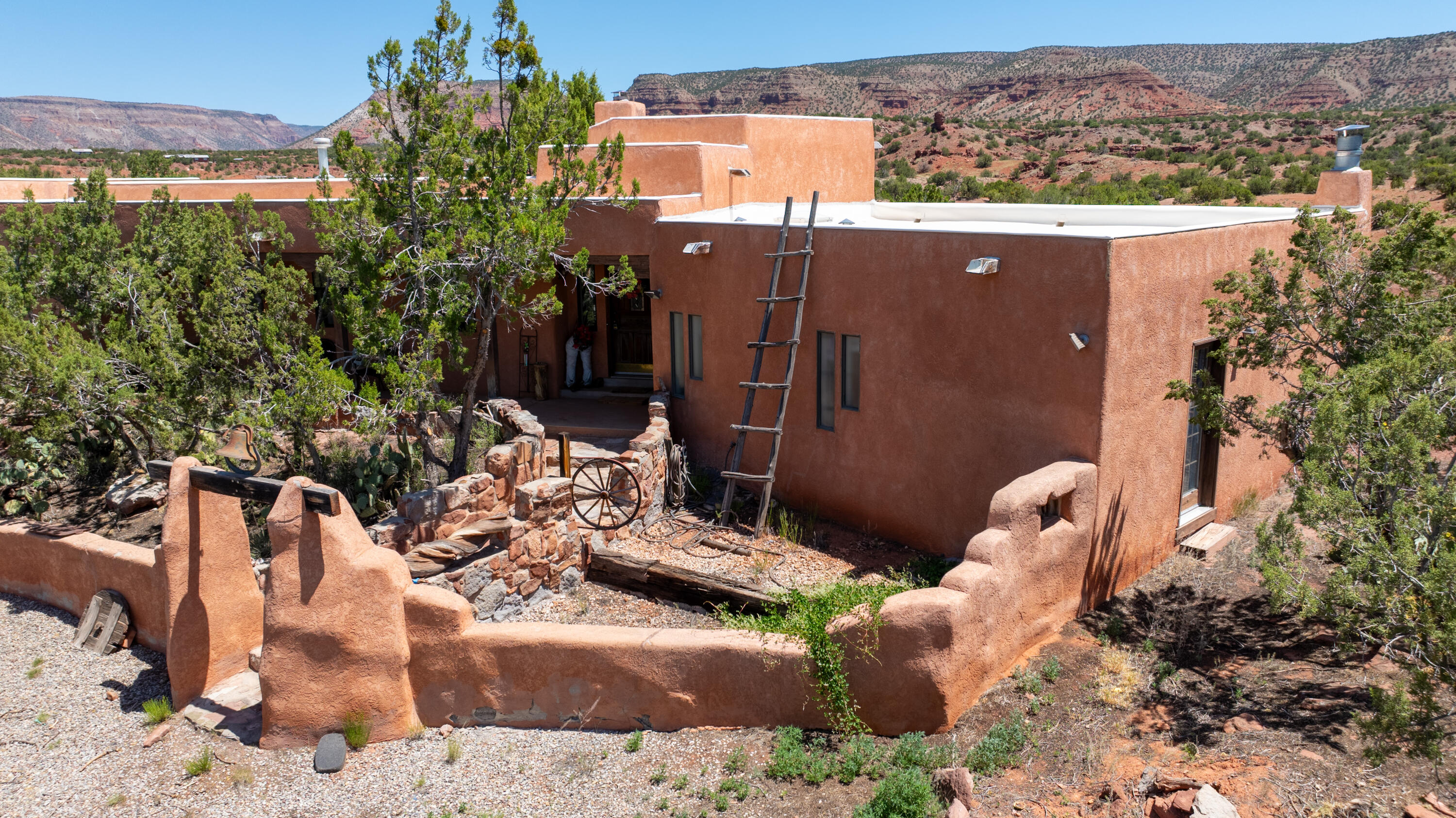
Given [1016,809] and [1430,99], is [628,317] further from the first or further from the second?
[1430,99]

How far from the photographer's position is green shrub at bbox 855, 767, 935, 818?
621 centimetres

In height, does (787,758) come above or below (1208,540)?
below

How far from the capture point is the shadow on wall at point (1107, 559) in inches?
367

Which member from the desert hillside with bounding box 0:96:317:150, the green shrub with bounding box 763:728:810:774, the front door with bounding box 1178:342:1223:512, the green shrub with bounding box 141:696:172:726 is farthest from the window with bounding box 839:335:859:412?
the desert hillside with bounding box 0:96:317:150

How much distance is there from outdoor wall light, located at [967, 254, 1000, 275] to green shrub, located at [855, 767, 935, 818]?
502cm

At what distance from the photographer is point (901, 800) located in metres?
6.27

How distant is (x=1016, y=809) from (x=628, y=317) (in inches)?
519

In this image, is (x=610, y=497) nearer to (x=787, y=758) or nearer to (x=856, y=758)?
(x=787, y=758)

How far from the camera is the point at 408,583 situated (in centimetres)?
818

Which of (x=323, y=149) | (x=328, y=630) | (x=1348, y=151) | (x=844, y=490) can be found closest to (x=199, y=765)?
(x=328, y=630)

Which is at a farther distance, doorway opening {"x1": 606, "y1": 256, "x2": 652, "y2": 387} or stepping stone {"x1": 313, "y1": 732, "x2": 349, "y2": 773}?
doorway opening {"x1": 606, "y1": 256, "x2": 652, "y2": 387}

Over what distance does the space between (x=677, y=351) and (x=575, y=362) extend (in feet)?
10.4

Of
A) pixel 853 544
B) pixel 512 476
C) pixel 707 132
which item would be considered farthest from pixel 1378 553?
pixel 707 132

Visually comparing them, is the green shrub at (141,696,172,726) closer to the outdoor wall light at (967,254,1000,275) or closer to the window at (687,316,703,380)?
the window at (687,316,703,380)
